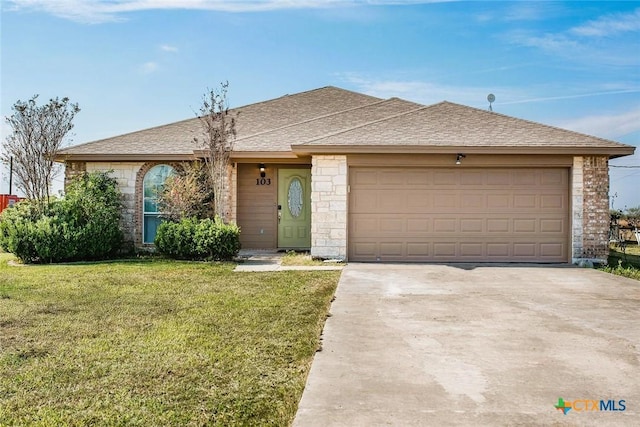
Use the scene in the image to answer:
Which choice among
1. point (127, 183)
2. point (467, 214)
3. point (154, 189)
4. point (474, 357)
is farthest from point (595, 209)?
point (127, 183)

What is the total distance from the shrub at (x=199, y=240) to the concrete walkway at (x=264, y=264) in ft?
1.59

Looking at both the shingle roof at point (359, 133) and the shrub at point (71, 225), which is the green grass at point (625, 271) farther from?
the shrub at point (71, 225)

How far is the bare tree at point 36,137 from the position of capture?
11578mm

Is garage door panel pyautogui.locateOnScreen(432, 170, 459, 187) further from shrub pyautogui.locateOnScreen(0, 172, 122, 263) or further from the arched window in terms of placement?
shrub pyautogui.locateOnScreen(0, 172, 122, 263)

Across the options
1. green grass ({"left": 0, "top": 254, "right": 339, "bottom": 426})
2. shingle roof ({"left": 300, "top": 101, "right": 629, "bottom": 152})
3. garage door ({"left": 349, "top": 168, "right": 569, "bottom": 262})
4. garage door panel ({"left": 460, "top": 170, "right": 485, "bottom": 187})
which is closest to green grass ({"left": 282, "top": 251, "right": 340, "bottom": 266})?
garage door ({"left": 349, "top": 168, "right": 569, "bottom": 262})

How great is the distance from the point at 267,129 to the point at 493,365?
11.9 m

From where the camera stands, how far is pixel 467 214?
36.7ft

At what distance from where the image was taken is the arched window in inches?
498

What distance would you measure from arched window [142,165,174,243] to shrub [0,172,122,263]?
0.64 meters

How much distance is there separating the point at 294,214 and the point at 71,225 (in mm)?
5396

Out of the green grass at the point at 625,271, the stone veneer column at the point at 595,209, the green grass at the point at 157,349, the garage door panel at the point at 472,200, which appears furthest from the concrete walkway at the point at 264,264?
the stone veneer column at the point at 595,209

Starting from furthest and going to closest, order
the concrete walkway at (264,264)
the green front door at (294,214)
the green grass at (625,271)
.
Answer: the green front door at (294,214) < the concrete walkway at (264,264) < the green grass at (625,271)

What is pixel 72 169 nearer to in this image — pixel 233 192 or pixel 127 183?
pixel 127 183

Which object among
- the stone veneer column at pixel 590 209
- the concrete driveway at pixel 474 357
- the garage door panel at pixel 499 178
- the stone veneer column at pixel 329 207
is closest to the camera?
the concrete driveway at pixel 474 357
